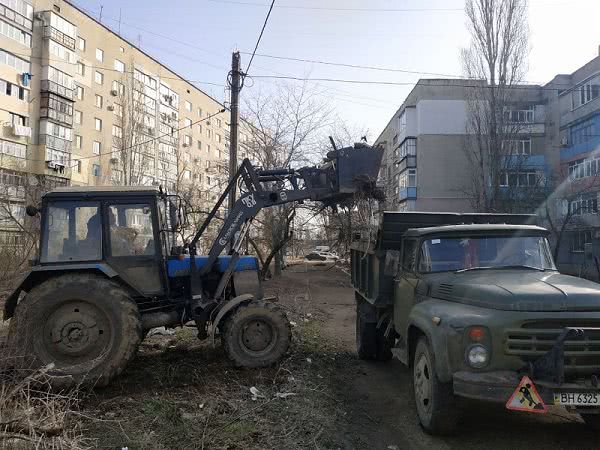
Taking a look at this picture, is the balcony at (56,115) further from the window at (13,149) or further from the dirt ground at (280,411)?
the dirt ground at (280,411)

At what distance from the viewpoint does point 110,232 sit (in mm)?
7211

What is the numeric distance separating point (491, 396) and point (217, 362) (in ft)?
15.0

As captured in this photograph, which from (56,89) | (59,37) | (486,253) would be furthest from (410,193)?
(486,253)

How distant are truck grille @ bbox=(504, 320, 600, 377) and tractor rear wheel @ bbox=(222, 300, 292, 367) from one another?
381cm

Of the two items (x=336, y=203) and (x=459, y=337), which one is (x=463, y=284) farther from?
(x=336, y=203)

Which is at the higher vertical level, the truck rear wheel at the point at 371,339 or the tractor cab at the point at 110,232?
the tractor cab at the point at 110,232

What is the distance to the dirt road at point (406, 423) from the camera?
4922 millimetres

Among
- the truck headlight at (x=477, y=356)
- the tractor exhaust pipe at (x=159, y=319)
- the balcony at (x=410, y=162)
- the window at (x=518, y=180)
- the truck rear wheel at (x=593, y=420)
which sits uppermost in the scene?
the balcony at (x=410, y=162)

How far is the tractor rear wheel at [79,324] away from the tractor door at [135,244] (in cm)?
49

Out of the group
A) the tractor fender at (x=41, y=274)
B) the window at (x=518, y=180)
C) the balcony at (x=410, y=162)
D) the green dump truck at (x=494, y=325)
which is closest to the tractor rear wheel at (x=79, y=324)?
the tractor fender at (x=41, y=274)

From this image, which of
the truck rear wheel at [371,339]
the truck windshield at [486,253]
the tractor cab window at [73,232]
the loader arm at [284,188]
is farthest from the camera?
the truck rear wheel at [371,339]

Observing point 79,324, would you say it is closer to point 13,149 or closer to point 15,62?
point 13,149

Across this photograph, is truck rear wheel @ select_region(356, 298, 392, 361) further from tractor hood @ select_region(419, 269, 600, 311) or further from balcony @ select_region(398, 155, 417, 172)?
balcony @ select_region(398, 155, 417, 172)

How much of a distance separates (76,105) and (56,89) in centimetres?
322
